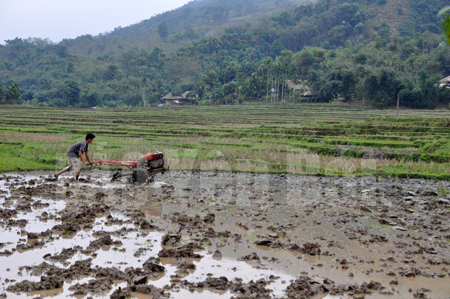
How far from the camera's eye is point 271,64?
206 ft

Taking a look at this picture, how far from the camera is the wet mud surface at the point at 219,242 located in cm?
455

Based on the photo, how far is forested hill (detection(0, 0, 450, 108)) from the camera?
51478mm

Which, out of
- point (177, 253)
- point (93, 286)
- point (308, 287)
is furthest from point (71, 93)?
point (308, 287)

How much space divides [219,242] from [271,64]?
59186 millimetres

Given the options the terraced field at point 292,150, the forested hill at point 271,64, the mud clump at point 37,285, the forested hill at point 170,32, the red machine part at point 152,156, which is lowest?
the terraced field at point 292,150

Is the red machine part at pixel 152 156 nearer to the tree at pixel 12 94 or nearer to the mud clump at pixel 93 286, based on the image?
the mud clump at pixel 93 286

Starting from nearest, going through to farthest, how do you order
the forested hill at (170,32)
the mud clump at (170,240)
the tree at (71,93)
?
the mud clump at (170,240) → the tree at (71,93) → the forested hill at (170,32)

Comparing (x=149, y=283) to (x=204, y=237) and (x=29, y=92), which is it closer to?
(x=204, y=237)

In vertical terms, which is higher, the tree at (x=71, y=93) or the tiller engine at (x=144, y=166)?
the tree at (x=71, y=93)

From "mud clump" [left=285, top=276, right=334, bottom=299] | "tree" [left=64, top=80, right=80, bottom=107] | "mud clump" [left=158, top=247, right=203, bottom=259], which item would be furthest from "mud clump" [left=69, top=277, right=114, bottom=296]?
"tree" [left=64, top=80, right=80, bottom=107]

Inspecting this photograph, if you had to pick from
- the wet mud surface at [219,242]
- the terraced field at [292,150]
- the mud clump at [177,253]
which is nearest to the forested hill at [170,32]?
the terraced field at [292,150]

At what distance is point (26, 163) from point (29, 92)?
2557 inches

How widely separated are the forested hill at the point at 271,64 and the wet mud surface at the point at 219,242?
1594 inches

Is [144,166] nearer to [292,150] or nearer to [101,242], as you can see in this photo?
[101,242]
